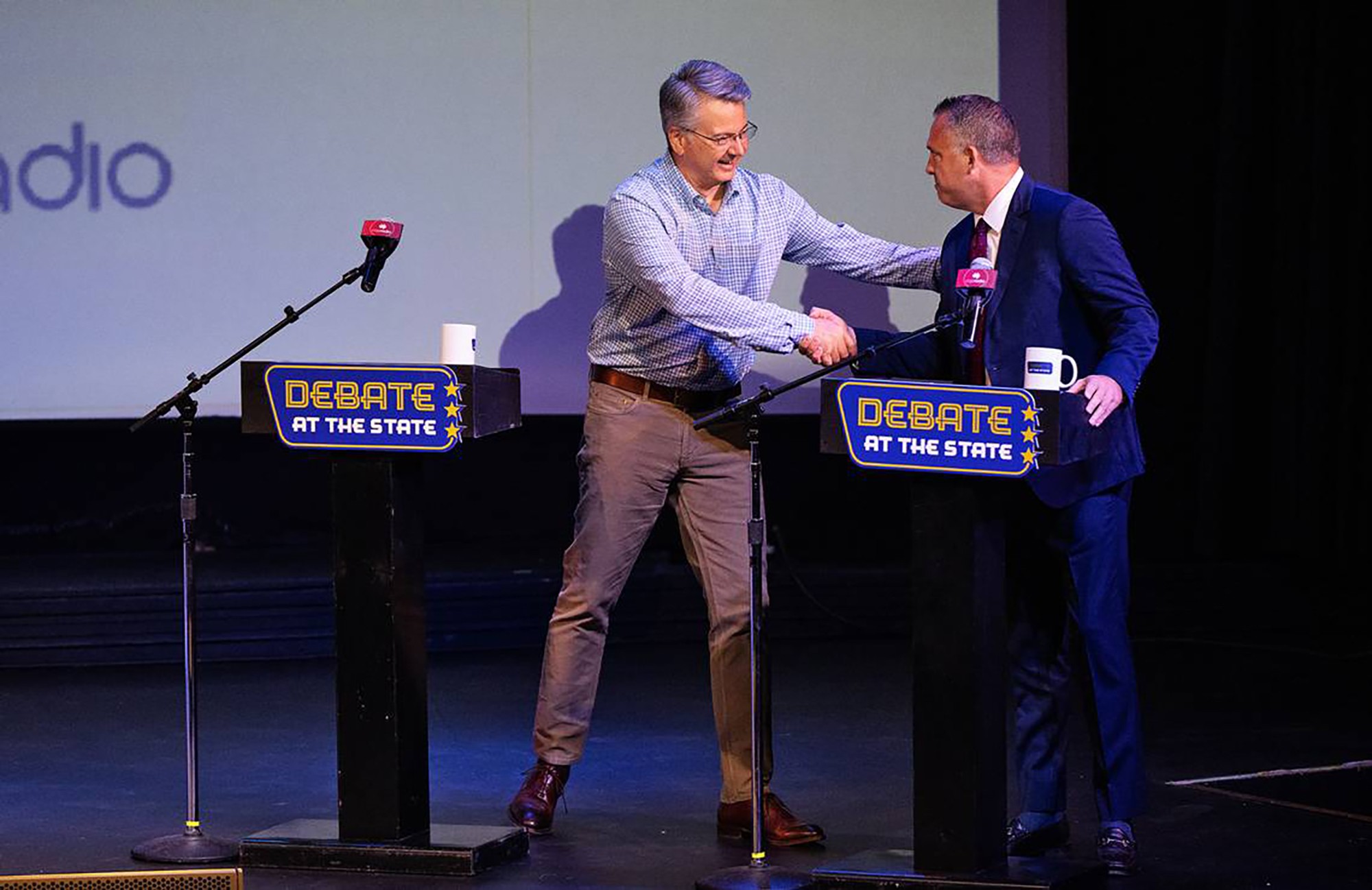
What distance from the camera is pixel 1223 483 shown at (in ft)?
22.5

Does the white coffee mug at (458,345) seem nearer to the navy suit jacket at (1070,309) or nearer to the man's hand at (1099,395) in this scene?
the navy suit jacket at (1070,309)

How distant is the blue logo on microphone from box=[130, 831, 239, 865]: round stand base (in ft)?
8.93

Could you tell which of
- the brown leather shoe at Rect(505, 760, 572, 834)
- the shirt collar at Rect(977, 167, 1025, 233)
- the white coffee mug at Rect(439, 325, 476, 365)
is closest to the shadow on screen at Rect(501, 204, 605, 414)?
the brown leather shoe at Rect(505, 760, 572, 834)

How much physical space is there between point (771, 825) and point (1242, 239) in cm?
362

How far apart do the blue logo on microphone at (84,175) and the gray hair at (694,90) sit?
256cm

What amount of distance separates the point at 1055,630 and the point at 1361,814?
0.87 metres

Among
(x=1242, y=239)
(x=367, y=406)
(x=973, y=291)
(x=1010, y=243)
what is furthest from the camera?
(x=1242, y=239)

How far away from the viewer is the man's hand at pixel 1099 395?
3.54 meters

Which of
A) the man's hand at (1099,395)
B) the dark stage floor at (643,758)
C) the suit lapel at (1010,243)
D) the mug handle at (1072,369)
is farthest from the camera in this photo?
the dark stage floor at (643,758)

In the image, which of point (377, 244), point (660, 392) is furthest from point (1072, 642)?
point (377, 244)

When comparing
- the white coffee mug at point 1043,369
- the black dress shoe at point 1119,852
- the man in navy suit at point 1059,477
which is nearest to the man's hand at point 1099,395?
the man in navy suit at point 1059,477

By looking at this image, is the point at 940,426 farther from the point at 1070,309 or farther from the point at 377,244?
the point at 377,244

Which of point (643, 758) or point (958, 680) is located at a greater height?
point (958, 680)

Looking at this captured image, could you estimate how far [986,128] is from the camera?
12.5 ft
